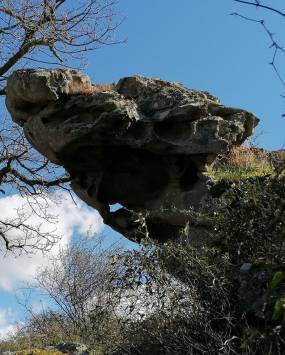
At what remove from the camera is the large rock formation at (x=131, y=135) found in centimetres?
1017

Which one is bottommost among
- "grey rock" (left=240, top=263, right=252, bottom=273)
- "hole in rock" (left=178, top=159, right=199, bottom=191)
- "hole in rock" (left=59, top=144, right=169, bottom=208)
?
"grey rock" (left=240, top=263, right=252, bottom=273)

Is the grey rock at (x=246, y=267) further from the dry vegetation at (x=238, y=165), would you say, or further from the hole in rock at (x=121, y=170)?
the hole in rock at (x=121, y=170)

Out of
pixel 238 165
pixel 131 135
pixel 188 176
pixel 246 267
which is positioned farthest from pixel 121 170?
pixel 246 267

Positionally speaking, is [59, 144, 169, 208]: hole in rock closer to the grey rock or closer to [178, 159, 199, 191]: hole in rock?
[178, 159, 199, 191]: hole in rock

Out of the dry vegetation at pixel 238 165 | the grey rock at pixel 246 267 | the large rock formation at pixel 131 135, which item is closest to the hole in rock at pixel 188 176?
the large rock formation at pixel 131 135

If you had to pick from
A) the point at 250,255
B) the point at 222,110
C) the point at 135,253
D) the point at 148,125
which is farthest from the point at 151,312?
the point at 222,110

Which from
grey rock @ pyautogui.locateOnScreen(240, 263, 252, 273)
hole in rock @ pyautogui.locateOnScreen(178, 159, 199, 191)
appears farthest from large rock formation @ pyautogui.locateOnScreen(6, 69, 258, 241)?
grey rock @ pyautogui.locateOnScreen(240, 263, 252, 273)

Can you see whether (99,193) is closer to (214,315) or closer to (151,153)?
(151,153)

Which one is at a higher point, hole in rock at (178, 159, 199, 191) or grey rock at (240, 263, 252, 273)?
hole in rock at (178, 159, 199, 191)

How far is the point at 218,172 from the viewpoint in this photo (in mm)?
10656

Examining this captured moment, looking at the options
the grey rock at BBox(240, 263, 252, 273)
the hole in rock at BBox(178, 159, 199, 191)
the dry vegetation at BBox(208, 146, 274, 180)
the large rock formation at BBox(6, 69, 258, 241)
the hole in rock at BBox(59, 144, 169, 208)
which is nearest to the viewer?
the grey rock at BBox(240, 263, 252, 273)

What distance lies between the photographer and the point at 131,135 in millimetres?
10359

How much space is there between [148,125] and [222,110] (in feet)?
4.92

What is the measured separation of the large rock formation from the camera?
10.2m
